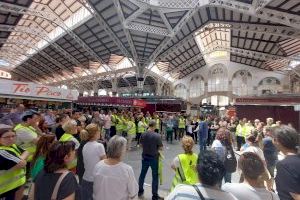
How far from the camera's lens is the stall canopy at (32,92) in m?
12.2

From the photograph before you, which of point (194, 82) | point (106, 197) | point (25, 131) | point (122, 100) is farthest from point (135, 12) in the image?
point (194, 82)

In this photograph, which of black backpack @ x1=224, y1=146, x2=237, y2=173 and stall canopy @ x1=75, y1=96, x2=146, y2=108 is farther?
stall canopy @ x1=75, y1=96, x2=146, y2=108

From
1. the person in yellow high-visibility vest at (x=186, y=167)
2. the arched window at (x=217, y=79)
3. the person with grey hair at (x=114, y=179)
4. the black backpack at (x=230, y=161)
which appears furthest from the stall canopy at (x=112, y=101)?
the person with grey hair at (x=114, y=179)

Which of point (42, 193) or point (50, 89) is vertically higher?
point (50, 89)

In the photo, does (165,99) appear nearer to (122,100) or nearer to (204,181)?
(122,100)

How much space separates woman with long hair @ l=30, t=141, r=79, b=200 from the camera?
230cm

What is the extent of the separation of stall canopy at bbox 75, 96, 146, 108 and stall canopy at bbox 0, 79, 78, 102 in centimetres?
778

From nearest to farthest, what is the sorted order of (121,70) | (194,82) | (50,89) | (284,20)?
(50,89) → (284,20) → (121,70) → (194,82)

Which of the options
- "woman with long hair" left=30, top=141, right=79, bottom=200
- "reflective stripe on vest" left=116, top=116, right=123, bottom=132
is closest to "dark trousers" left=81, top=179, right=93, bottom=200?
"woman with long hair" left=30, top=141, right=79, bottom=200

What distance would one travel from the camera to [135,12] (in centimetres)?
1941

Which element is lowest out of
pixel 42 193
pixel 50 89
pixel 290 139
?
pixel 42 193

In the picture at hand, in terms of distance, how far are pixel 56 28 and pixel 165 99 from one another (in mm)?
13973

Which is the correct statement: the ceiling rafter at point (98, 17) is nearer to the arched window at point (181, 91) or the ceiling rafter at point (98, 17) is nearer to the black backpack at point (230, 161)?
the black backpack at point (230, 161)

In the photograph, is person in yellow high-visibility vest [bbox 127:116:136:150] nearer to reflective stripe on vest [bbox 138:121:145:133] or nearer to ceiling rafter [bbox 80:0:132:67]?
reflective stripe on vest [bbox 138:121:145:133]
